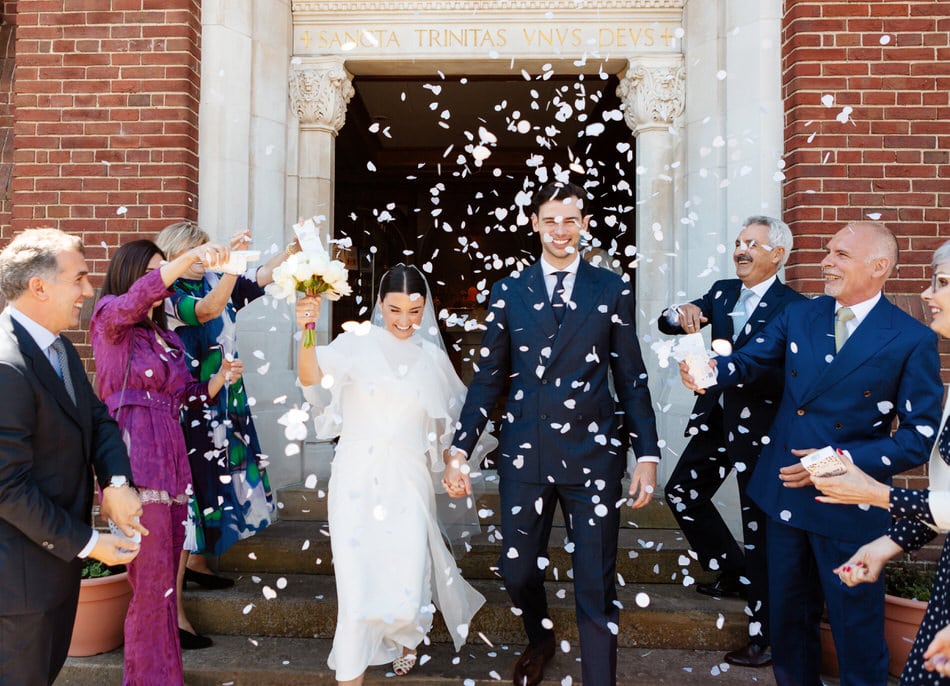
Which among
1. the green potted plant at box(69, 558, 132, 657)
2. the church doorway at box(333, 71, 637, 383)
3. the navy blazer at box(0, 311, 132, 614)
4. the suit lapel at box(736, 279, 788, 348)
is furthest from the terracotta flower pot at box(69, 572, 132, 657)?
the church doorway at box(333, 71, 637, 383)

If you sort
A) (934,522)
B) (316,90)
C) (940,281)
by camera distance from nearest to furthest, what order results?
1. (934,522)
2. (940,281)
3. (316,90)

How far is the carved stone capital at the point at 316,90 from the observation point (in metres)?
5.71

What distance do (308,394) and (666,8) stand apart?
4307 mm

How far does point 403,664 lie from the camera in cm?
359

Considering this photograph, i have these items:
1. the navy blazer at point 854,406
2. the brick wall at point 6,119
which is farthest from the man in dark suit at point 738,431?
the brick wall at point 6,119

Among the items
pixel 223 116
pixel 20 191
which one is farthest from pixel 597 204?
pixel 20 191

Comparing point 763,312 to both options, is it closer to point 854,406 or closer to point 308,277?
point 854,406

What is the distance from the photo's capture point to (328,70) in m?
5.75

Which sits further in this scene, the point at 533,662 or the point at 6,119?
the point at 6,119

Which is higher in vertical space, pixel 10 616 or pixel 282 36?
pixel 282 36

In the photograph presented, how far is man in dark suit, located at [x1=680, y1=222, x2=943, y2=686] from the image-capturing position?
9.48 ft

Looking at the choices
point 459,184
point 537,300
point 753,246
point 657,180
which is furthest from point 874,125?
point 459,184

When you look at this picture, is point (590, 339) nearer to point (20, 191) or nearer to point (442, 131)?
point (20, 191)

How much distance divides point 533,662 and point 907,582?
7.01ft
